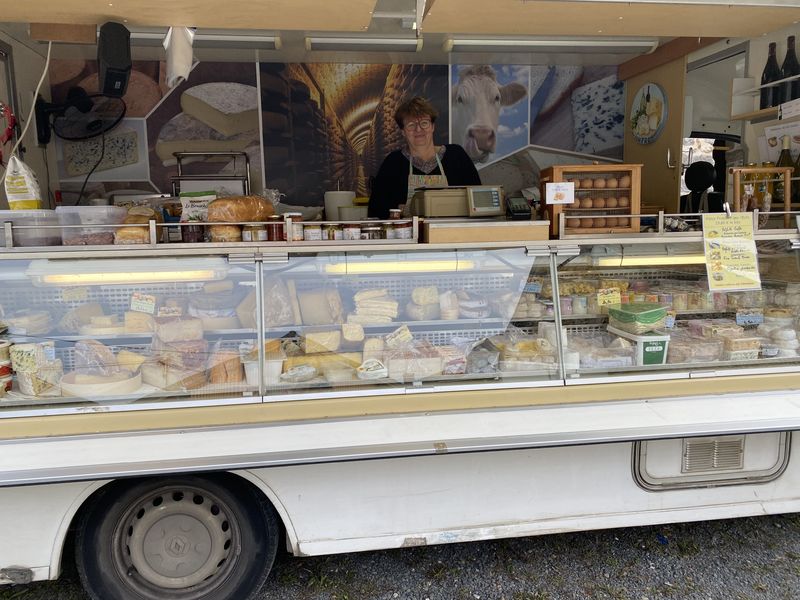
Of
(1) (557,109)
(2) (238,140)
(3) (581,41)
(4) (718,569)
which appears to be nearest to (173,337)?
(4) (718,569)

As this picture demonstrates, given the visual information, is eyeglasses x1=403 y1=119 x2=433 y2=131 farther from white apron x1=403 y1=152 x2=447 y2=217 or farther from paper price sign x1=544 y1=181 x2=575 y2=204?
paper price sign x1=544 y1=181 x2=575 y2=204

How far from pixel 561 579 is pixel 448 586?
1.83 ft

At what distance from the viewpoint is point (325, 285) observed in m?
2.90

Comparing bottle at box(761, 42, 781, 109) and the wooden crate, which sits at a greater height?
bottle at box(761, 42, 781, 109)

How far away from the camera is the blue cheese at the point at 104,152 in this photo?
210 inches

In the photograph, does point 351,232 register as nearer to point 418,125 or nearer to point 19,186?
point 19,186

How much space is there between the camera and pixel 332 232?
2730mm

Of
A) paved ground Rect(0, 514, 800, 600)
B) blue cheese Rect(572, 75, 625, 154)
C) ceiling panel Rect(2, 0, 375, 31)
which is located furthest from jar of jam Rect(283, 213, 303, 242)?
blue cheese Rect(572, 75, 625, 154)

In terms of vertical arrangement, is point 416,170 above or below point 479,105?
below

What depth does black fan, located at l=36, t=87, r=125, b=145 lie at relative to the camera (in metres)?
5.12

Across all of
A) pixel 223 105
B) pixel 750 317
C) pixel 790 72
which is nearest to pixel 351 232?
pixel 750 317

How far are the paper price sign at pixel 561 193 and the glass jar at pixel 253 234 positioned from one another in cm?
142

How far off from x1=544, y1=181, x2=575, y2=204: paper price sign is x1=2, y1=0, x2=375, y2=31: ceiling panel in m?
1.23

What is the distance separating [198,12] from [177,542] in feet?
7.99
